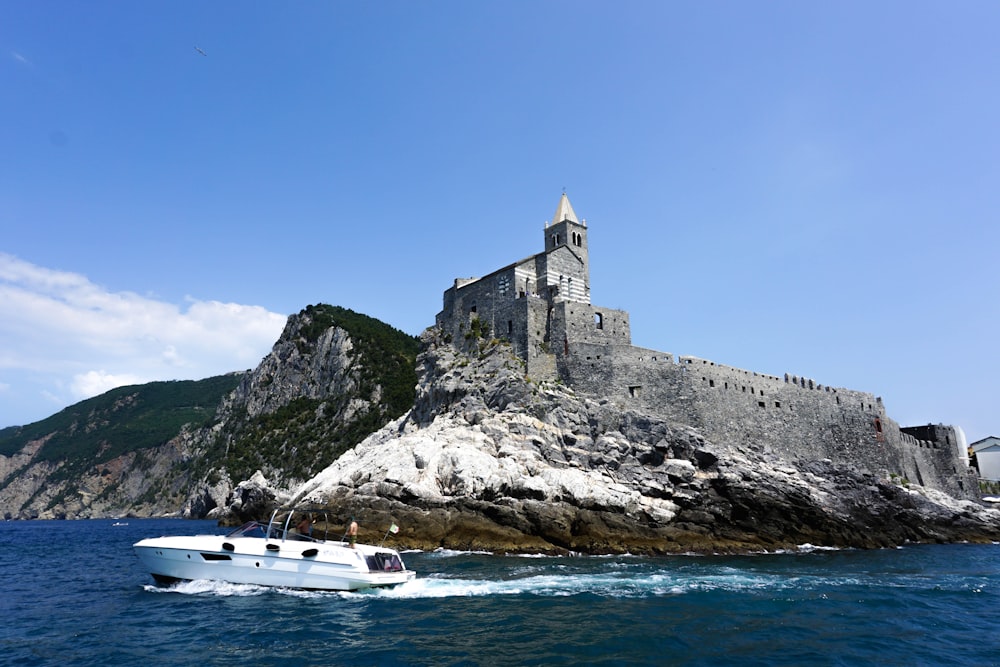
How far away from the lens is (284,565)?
67.8ft

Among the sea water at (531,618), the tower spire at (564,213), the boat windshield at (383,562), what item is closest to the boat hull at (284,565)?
the boat windshield at (383,562)

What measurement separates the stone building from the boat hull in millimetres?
21558

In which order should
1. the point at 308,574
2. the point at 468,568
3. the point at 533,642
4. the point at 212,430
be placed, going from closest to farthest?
1. the point at 533,642
2. the point at 308,574
3. the point at 468,568
4. the point at 212,430

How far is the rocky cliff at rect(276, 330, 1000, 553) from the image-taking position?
104 ft

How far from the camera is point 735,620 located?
1728cm

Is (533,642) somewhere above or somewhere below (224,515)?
below

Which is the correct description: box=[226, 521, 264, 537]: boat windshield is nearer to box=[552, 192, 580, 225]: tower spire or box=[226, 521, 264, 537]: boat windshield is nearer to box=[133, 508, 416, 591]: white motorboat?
box=[133, 508, 416, 591]: white motorboat

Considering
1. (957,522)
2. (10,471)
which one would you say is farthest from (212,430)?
(957,522)

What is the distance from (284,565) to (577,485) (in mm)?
17010

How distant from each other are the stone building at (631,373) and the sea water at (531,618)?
14299 millimetres

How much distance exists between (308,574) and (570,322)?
25.1m

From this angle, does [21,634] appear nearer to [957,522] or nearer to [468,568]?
[468,568]

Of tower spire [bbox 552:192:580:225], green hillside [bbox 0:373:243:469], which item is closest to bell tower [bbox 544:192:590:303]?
tower spire [bbox 552:192:580:225]

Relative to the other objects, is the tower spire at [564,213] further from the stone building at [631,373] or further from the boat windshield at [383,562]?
the boat windshield at [383,562]
